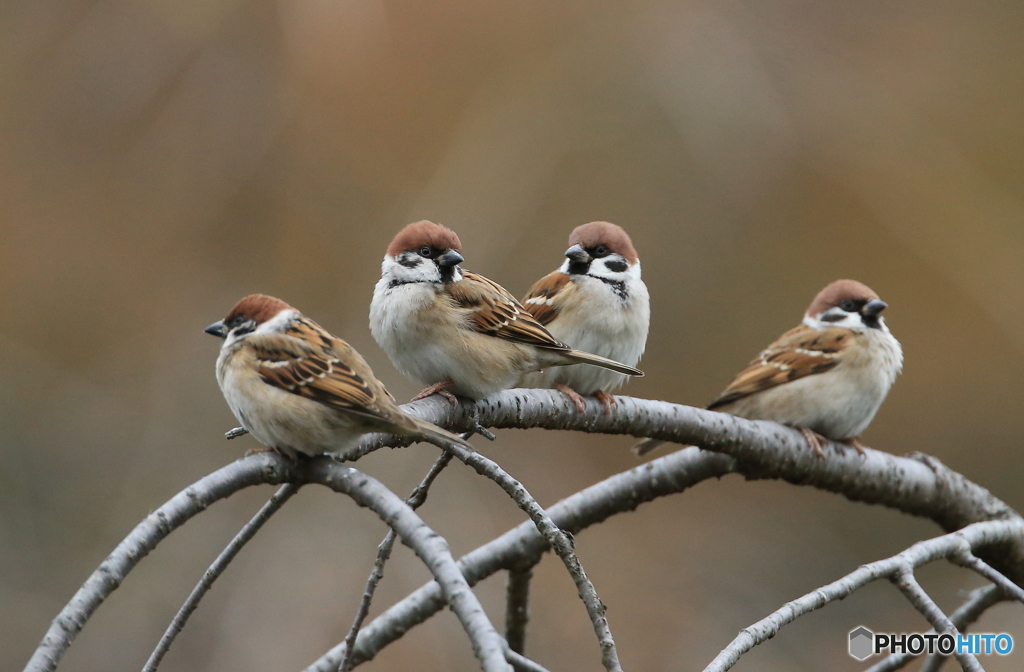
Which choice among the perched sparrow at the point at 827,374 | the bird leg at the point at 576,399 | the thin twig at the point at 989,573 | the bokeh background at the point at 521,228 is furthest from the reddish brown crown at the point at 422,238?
the bokeh background at the point at 521,228

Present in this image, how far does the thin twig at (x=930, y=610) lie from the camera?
2.09 m

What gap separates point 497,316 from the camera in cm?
325

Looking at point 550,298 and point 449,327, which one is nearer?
point 449,327

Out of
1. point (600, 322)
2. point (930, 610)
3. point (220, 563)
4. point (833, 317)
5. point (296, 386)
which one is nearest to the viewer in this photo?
point (220, 563)

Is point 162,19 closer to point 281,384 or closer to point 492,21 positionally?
point 492,21

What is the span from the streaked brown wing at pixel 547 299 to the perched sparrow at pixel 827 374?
2.30ft

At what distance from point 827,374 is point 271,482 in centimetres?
278

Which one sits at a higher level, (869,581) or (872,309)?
(872,309)

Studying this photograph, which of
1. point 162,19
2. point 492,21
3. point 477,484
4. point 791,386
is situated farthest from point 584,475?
point 162,19

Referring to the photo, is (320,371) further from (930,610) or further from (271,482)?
(930,610)

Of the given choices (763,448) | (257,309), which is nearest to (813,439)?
(763,448)

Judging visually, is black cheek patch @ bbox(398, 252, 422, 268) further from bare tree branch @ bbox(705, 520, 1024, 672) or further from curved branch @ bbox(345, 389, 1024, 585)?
bare tree branch @ bbox(705, 520, 1024, 672)

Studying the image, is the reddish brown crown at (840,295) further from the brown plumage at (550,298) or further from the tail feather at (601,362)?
the tail feather at (601,362)

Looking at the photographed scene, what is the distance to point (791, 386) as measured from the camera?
13.6 feet
